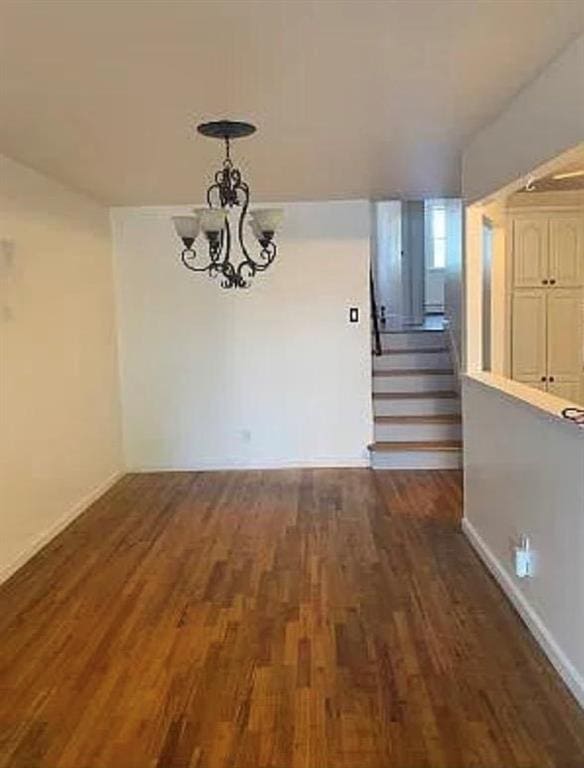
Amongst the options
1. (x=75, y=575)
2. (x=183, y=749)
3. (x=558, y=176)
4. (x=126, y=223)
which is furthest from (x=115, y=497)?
(x=558, y=176)

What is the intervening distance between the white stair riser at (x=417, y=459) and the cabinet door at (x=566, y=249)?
1.63 metres

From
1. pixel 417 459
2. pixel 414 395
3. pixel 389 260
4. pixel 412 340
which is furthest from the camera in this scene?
pixel 389 260

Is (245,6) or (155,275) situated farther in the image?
(155,275)

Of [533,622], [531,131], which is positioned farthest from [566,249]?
[533,622]

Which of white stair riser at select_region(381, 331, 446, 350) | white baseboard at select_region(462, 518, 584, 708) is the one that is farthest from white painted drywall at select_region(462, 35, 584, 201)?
white stair riser at select_region(381, 331, 446, 350)

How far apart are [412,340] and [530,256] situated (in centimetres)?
233

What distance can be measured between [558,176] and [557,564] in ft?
8.28

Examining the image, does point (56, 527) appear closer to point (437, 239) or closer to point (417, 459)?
point (417, 459)

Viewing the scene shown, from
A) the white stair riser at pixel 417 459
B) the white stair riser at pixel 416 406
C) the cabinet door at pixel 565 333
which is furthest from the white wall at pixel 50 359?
the cabinet door at pixel 565 333

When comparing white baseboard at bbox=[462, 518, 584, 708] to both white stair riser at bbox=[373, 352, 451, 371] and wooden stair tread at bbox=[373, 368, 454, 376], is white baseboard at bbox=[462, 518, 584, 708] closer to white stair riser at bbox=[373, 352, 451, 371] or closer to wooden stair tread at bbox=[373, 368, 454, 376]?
wooden stair tread at bbox=[373, 368, 454, 376]

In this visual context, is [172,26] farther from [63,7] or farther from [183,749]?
[183,749]

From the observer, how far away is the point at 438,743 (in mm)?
2414

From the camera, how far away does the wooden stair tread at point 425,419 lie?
6.43 m

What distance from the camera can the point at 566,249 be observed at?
568 cm
